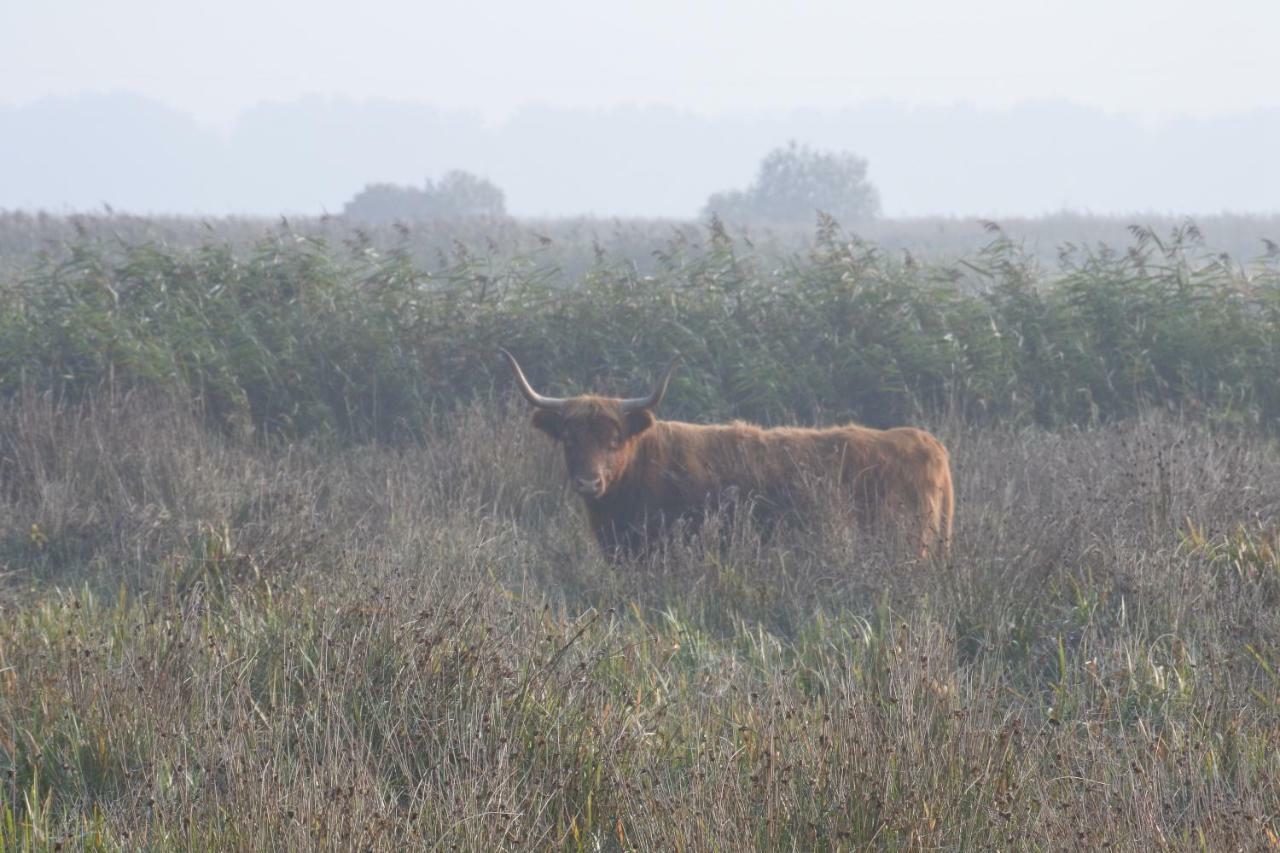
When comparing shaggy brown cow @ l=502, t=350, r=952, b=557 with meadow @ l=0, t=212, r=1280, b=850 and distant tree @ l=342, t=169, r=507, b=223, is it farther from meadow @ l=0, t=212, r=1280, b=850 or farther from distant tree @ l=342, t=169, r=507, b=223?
distant tree @ l=342, t=169, r=507, b=223

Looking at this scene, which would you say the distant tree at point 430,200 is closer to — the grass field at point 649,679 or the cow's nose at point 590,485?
the cow's nose at point 590,485

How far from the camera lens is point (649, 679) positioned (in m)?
4.66

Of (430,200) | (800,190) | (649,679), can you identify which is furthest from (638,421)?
(430,200)

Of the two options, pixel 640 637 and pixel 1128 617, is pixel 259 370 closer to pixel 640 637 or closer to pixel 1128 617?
pixel 640 637

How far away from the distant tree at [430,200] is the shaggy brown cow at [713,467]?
37.4 m

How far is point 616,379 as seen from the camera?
33.7 feet

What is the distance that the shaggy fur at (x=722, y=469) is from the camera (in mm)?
7242

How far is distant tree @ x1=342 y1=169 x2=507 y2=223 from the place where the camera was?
48438mm

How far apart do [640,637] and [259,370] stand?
18.0ft

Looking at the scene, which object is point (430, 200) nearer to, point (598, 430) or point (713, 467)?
point (598, 430)

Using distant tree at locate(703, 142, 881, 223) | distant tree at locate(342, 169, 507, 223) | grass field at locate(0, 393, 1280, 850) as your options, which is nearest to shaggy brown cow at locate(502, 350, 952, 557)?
grass field at locate(0, 393, 1280, 850)

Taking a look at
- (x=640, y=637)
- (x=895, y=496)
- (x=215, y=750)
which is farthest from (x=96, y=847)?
(x=895, y=496)

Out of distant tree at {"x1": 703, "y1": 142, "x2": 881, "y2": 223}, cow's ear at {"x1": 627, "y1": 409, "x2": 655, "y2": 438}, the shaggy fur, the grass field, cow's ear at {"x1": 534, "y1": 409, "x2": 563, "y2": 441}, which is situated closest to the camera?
the grass field

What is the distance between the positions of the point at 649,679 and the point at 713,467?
302cm
